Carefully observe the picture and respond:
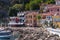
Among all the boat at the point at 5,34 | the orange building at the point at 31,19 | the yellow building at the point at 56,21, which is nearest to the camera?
the yellow building at the point at 56,21

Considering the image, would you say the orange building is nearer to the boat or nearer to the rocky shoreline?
the rocky shoreline

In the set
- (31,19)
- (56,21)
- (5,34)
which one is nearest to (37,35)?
(56,21)

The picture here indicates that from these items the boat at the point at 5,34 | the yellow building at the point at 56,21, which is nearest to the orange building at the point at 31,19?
the boat at the point at 5,34

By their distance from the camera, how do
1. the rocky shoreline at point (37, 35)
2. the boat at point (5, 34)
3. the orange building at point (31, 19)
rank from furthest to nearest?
the orange building at point (31, 19)
the boat at point (5, 34)
the rocky shoreline at point (37, 35)

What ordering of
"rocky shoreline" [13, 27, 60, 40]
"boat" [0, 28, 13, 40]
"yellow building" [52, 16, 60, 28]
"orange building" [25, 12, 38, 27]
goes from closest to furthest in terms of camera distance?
1. "rocky shoreline" [13, 27, 60, 40]
2. "yellow building" [52, 16, 60, 28]
3. "boat" [0, 28, 13, 40]
4. "orange building" [25, 12, 38, 27]

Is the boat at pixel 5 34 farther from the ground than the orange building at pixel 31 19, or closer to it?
closer to it

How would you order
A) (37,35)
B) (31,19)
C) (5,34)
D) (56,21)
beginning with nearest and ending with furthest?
(37,35) < (56,21) < (5,34) < (31,19)

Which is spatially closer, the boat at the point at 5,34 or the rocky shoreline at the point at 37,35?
the rocky shoreline at the point at 37,35

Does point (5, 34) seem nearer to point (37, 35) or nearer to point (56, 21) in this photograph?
point (56, 21)

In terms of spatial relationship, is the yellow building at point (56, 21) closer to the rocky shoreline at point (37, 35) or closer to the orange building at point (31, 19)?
the rocky shoreline at point (37, 35)

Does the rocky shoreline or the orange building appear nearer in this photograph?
the rocky shoreline

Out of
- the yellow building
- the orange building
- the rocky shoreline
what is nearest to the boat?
the rocky shoreline

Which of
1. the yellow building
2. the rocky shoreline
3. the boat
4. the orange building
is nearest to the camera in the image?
the rocky shoreline

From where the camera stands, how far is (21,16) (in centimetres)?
5425
